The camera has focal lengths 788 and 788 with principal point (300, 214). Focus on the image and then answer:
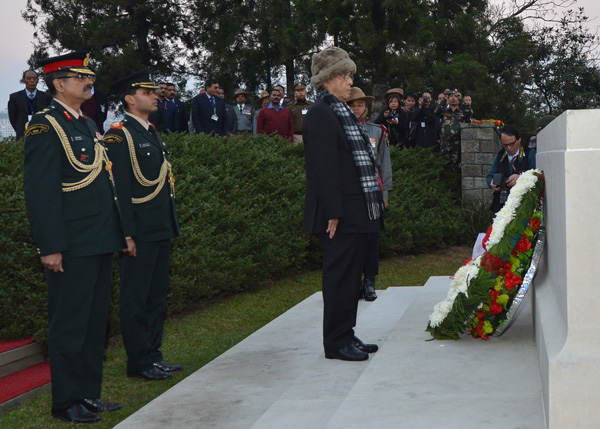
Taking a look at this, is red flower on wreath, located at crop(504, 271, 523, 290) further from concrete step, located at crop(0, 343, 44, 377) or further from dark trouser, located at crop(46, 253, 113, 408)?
concrete step, located at crop(0, 343, 44, 377)

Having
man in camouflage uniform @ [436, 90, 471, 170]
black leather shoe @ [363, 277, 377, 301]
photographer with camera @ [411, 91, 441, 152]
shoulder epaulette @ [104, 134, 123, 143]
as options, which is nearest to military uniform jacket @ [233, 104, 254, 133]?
photographer with camera @ [411, 91, 441, 152]

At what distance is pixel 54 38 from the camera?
A: 990 inches

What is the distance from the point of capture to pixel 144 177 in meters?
5.22

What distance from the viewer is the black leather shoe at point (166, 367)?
5445 millimetres

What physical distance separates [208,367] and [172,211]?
1088 mm

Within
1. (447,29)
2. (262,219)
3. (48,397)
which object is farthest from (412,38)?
(48,397)

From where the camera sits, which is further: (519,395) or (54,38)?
(54,38)

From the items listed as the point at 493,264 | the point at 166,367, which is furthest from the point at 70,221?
the point at 493,264

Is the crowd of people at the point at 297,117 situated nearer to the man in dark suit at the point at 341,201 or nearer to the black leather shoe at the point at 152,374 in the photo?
the black leather shoe at the point at 152,374

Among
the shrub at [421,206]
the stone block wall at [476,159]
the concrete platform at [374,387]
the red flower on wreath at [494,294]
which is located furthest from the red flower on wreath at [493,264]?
the stone block wall at [476,159]

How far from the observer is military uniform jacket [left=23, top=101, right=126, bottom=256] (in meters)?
4.23

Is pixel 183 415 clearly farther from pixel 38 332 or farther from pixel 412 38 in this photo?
pixel 412 38

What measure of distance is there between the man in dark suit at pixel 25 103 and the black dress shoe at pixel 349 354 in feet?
26.5

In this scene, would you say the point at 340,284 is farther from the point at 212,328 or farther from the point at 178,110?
the point at 178,110
